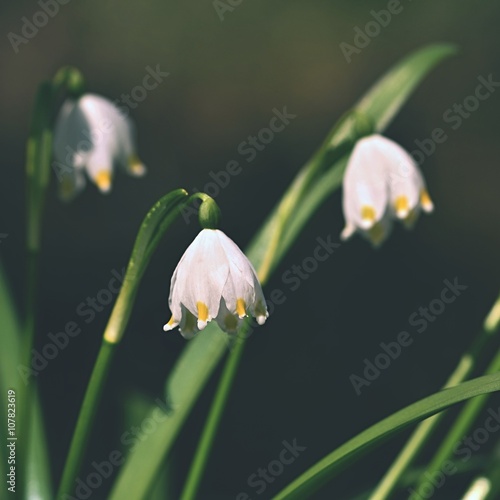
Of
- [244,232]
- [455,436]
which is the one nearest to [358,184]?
[455,436]

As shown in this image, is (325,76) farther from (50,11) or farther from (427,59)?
(427,59)

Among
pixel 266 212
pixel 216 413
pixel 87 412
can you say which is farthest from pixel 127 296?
pixel 266 212

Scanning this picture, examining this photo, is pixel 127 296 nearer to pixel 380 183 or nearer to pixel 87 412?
pixel 87 412

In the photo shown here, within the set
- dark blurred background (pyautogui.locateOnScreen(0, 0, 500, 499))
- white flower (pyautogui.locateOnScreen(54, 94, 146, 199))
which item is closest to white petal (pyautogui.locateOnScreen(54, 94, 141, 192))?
white flower (pyautogui.locateOnScreen(54, 94, 146, 199))

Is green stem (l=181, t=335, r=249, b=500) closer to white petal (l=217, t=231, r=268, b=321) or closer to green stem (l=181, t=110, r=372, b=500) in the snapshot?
green stem (l=181, t=110, r=372, b=500)

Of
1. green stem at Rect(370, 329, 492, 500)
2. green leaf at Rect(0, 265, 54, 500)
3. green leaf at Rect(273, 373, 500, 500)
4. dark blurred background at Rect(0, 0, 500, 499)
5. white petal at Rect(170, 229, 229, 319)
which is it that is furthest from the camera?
dark blurred background at Rect(0, 0, 500, 499)

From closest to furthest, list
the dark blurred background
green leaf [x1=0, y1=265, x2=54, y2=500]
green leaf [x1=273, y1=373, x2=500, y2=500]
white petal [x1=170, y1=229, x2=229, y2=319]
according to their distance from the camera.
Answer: green leaf [x1=273, y1=373, x2=500, y2=500] → white petal [x1=170, y1=229, x2=229, y2=319] → green leaf [x1=0, y1=265, x2=54, y2=500] → the dark blurred background

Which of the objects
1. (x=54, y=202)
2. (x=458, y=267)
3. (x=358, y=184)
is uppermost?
(x=54, y=202)

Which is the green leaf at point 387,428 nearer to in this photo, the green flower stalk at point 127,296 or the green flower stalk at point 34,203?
the green flower stalk at point 127,296
